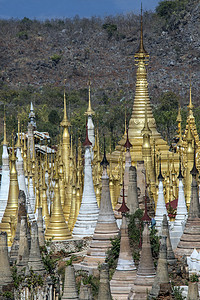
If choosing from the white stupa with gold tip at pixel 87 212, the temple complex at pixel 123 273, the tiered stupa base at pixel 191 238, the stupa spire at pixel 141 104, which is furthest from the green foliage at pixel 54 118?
the temple complex at pixel 123 273

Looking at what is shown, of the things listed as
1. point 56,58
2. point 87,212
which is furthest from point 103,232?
point 56,58

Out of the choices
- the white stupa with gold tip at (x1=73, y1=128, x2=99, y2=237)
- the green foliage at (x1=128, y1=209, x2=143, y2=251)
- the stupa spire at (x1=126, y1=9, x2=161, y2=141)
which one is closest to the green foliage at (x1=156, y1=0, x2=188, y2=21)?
the stupa spire at (x1=126, y1=9, x2=161, y2=141)

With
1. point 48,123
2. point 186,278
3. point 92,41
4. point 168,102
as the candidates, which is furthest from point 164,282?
point 92,41

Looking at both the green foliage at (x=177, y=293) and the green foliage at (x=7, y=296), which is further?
the green foliage at (x=7, y=296)

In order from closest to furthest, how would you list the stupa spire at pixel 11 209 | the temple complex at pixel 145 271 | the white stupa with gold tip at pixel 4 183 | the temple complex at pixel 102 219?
the temple complex at pixel 145 271 < the temple complex at pixel 102 219 < the stupa spire at pixel 11 209 < the white stupa with gold tip at pixel 4 183

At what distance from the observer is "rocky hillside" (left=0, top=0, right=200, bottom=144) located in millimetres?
117750

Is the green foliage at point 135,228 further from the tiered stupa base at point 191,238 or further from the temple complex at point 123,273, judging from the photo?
the temple complex at point 123,273

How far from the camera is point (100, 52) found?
132125 mm

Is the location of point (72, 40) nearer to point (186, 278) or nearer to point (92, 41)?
point (92, 41)

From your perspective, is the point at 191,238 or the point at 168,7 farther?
the point at 168,7

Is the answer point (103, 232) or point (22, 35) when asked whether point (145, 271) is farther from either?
point (22, 35)

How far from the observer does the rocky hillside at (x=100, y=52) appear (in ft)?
386

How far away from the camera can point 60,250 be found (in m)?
37.9

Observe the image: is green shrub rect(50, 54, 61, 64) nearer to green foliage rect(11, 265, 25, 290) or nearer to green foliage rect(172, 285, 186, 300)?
green foliage rect(11, 265, 25, 290)
